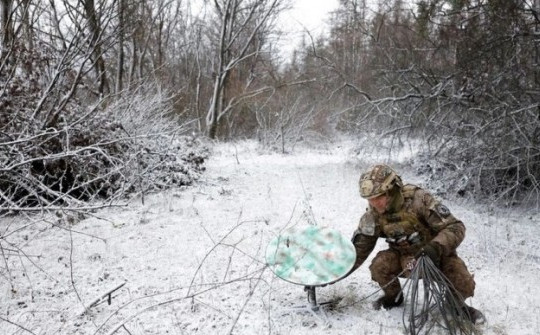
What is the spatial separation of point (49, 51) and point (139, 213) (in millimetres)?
2534

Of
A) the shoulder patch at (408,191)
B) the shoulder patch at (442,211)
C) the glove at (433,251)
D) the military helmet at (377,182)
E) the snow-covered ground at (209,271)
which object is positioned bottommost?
the snow-covered ground at (209,271)

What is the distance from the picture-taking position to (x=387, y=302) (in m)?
3.09

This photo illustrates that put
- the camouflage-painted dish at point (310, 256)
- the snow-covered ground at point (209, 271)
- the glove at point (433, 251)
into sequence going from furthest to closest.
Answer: the snow-covered ground at point (209, 271) → the camouflage-painted dish at point (310, 256) → the glove at point (433, 251)

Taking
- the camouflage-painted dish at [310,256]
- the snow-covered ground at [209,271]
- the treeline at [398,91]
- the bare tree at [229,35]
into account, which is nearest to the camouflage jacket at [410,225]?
the camouflage-painted dish at [310,256]

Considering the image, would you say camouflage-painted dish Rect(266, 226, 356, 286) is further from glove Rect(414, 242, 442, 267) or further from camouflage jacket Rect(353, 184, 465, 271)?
glove Rect(414, 242, 442, 267)

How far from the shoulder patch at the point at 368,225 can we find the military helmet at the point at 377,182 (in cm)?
32

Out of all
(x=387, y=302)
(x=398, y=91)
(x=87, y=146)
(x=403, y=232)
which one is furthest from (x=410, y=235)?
(x=398, y=91)

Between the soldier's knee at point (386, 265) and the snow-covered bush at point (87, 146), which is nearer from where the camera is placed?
the soldier's knee at point (386, 265)

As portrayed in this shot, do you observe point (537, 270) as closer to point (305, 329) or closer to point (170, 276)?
point (305, 329)

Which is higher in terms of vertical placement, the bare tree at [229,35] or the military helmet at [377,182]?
the bare tree at [229,35]

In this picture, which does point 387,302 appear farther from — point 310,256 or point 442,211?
point 442,211

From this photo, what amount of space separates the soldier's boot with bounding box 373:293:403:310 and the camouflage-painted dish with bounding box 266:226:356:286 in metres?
0.53

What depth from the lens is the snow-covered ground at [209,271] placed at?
2910 mm

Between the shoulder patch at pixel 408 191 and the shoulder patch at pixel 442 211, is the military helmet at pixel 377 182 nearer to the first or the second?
the shoulder patch at pixel 408 191
